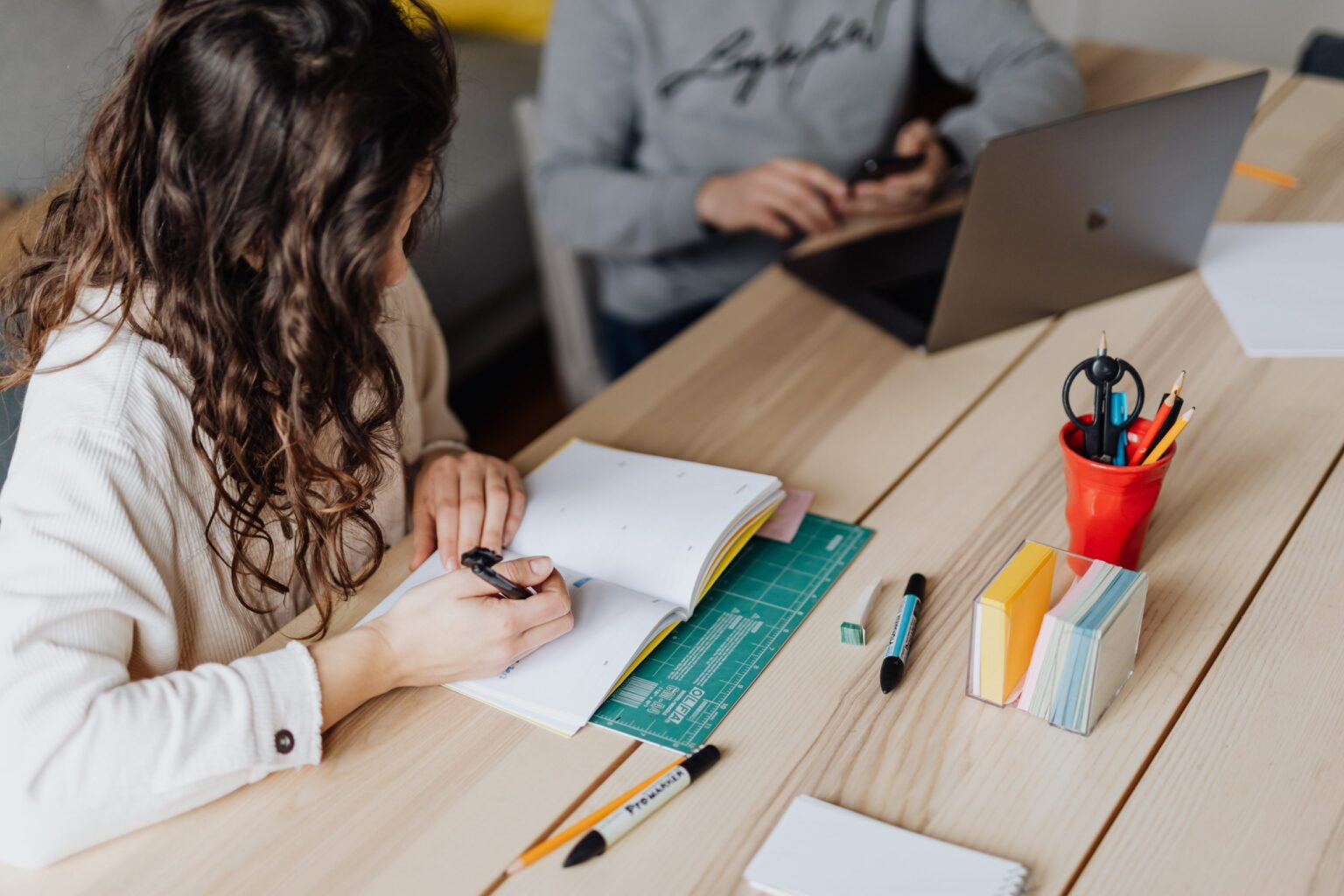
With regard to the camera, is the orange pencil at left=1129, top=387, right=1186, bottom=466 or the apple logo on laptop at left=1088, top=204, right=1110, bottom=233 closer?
the orange pencil at left=1129, top=387, right=1186, bottom=466

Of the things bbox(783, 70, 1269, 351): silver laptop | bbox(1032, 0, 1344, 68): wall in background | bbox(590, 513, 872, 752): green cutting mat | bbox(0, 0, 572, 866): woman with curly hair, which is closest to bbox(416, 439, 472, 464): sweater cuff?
bbox(0, 0, 572, 866): woman with curly hair

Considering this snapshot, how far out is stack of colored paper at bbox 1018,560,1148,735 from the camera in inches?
29.0

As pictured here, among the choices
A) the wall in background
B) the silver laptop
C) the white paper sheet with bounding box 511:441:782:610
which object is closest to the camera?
the white paper sheet with bounding box 511:441:782:610

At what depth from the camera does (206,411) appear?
828mm

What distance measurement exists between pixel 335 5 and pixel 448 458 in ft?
1.42

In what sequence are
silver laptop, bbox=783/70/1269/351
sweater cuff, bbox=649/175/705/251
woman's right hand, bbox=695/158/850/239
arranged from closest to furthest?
silver laptop, bbox=783/70/1269/351 → woman's right hand, bbox=695/158/850/239 → sweater cuff, bbox=649/175/705/251

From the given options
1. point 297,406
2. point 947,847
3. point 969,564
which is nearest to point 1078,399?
point 969,564

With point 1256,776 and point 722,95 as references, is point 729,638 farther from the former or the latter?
point 722,95

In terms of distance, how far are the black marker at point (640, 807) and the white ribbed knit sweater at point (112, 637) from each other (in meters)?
0.20

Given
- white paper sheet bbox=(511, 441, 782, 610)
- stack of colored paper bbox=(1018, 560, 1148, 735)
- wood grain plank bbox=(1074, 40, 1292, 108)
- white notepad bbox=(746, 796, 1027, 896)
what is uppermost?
wood grain plank bbox=(1074, 40, 1292, 108)

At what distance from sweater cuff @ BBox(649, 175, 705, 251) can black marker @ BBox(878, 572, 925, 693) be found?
2.54 ft

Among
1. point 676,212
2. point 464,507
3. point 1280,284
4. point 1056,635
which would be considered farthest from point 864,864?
point 676,212

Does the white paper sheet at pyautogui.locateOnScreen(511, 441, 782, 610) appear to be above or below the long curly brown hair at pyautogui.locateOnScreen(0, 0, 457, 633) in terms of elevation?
below

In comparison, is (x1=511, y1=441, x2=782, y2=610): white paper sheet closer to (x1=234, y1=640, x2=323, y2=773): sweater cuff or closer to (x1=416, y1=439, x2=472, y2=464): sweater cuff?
(x1=416, y1=439, x2=472, y2=464): sweater cuff
